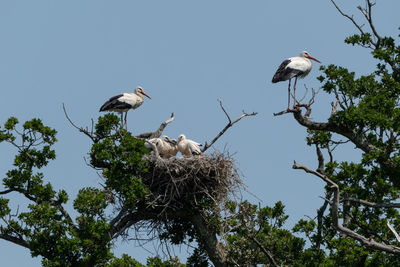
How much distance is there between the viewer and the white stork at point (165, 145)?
1673cm

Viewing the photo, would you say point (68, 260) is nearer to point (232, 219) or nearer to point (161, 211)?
point (161, 211)

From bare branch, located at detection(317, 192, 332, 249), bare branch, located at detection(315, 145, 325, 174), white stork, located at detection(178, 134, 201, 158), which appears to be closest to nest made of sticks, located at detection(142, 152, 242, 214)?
white stork, located at detection(178, 134, 201, 158)

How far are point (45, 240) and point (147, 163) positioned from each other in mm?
2337

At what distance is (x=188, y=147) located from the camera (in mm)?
16594

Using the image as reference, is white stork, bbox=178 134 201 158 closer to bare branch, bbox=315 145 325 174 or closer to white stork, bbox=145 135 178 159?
white stork, bbox=145 135 178 159

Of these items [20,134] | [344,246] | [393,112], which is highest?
[20,134]

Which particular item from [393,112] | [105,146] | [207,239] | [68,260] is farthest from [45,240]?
[393,112]

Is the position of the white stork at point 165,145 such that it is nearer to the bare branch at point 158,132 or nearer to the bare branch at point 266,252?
the bare branch at point 158,132

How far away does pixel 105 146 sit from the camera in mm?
14547

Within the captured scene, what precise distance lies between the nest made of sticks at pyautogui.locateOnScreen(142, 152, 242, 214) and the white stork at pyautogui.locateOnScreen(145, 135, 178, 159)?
1.46 meters

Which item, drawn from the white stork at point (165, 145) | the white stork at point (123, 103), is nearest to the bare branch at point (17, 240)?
the white stork at point (165, 145)

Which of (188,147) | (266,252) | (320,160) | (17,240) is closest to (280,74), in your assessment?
(320,160)

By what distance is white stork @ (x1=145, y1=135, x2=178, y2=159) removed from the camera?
16.7 meters

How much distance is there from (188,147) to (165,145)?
620 mm
